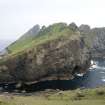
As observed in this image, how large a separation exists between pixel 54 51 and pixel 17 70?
2715 cm

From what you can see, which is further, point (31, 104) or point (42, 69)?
point (42, 69)

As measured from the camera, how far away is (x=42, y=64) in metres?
187

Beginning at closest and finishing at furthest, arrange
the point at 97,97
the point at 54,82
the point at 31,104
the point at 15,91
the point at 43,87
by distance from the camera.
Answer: the point at 31,104 < the point at 97,97 < the point at 15,91 < the point at 43,87 < the point at 54,82

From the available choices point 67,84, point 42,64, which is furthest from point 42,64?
point 67,84

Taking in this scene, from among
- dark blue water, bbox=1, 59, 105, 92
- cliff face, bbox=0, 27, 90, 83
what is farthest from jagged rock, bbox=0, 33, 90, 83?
dark blue water, bbox=1, 59, 105, 92

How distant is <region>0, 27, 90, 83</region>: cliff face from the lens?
180500 mm

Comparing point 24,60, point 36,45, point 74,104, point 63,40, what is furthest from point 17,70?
point 74,104

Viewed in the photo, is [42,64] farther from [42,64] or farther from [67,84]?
[67,84]

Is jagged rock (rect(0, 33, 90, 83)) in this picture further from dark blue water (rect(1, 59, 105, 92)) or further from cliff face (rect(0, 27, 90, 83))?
dark blue water (rect(1, 59, 105, 92))

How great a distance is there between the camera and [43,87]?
16225 centimetres

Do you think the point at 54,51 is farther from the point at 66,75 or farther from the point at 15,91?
the point at 15,91

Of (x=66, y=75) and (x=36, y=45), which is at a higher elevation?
(x=36, y=45)

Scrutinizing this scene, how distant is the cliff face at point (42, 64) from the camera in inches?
7106

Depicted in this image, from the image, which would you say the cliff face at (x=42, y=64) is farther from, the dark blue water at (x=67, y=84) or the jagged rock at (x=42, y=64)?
the dark blue water at (x=67, y=84)
